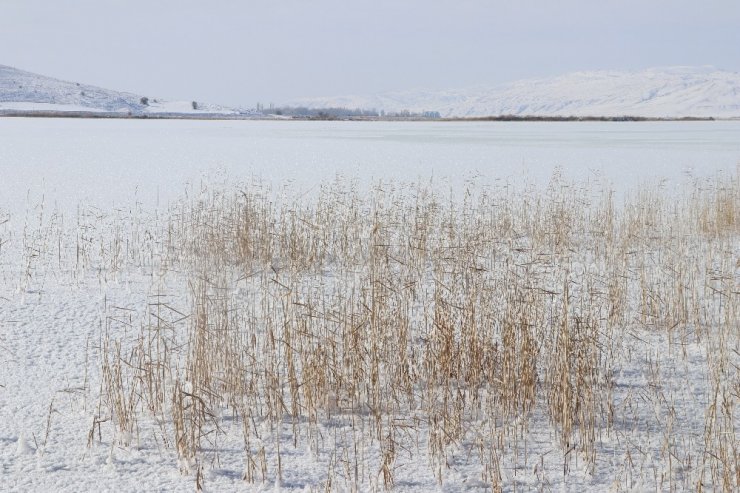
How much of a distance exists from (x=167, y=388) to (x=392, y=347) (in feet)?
4.41

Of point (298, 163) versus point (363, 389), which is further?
point (298, 163)

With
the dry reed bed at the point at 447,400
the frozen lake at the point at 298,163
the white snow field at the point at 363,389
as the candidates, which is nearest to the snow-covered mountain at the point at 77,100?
the frozen lake at the point at 298,163

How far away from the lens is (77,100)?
12288 cm

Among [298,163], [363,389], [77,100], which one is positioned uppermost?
[363,389]

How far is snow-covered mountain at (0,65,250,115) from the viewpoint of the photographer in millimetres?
112625

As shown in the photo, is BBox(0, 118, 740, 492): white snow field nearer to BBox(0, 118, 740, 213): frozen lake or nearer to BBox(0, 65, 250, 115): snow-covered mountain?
BBox(0, 118, 740, 213): frozen lake

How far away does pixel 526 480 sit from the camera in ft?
11.9

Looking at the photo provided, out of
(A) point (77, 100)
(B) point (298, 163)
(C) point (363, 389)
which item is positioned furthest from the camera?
(A) point (77, 100)

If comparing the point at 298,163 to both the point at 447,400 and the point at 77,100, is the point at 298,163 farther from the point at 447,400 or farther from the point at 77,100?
the point at 77,100

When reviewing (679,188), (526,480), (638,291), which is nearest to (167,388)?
(526,480)

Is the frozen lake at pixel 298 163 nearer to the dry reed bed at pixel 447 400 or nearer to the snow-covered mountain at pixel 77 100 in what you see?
the dry reed bed at pixel 447 400

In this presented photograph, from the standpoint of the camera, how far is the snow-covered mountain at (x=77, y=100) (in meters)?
113

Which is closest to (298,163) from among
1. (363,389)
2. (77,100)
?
(363,389)

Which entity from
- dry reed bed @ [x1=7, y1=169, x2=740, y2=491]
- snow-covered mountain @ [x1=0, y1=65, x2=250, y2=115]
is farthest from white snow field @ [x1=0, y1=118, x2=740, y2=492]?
snow-covered mountain @ [x1=0, y1=65, x2=250, y2=115]
